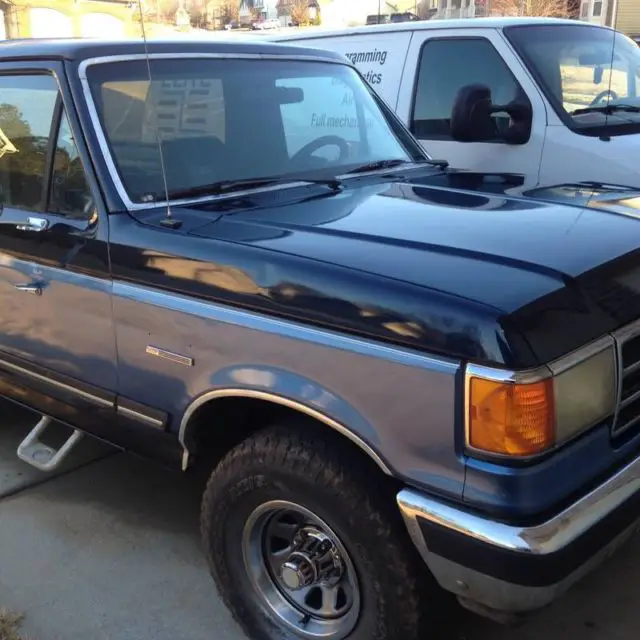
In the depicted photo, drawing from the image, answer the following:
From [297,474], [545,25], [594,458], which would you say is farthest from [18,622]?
[545,25]

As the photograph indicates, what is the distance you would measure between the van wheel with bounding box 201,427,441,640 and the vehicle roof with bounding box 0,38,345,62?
63.9 inches

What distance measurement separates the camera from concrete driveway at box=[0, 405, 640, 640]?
2.96m

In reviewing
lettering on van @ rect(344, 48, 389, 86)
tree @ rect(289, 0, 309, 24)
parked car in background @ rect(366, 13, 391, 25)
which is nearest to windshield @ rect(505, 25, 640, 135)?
lettering on van @ rect(344, 48, 389, 86)

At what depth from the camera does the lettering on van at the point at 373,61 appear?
6055 millimetres

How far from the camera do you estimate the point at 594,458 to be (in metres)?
2.23

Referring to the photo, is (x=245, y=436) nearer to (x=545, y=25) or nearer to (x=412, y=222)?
(x=412, y=222)

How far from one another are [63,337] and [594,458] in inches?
79.1

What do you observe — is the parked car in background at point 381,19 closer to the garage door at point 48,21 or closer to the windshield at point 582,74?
the windshield at point 582,74

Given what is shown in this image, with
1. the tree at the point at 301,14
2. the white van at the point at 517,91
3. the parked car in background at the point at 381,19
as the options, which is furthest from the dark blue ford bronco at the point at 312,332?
the tree at the point at 301,14

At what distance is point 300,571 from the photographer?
2.62 m

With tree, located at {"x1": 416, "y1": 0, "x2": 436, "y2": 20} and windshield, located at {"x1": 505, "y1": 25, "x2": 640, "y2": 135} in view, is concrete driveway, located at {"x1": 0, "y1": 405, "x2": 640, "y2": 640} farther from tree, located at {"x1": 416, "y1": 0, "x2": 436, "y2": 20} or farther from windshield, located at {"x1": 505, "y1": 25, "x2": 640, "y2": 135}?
tree, located at {"x1": 416, "y1": 0, "x2": 436, "y2": 20}

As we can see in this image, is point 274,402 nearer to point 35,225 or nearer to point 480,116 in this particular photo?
point 35,225

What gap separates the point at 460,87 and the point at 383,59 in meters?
0.86

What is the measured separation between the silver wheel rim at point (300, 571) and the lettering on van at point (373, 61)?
164 inches
